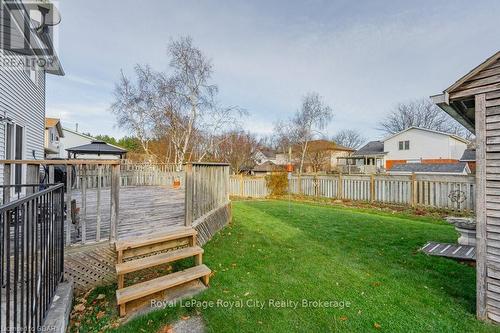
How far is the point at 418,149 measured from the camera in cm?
2792

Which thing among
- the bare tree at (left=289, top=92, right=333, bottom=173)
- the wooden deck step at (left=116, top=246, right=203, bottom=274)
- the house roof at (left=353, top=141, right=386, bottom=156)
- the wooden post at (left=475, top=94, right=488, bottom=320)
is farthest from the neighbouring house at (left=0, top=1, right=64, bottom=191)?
the house roof at (left=353, top=141, right=386, bottom=156)

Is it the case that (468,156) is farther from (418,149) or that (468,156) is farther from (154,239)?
(154,239)

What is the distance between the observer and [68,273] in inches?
129

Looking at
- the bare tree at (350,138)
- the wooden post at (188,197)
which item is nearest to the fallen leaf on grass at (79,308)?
the wooden post at (188,197)

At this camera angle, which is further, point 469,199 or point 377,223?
point 469,199

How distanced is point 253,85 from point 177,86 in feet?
19.5


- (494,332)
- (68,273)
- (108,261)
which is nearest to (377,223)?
(494,332)

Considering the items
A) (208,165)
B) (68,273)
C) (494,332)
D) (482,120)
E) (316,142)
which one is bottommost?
(494,332)

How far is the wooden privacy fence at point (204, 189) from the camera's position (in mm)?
4445

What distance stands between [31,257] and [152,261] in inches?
57.3

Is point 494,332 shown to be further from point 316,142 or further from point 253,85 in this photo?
point 316,142

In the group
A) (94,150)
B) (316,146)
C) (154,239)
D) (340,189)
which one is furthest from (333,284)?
(316,146)

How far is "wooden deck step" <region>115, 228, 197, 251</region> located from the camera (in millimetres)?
3406

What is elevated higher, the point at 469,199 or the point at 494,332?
the point at 469,199
